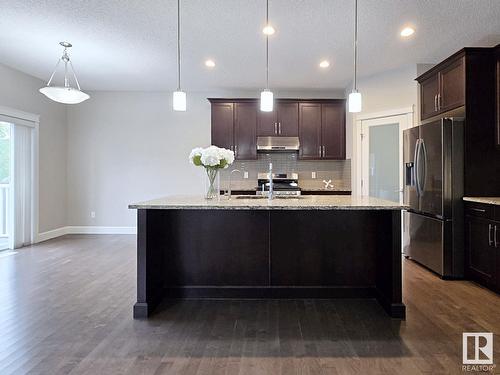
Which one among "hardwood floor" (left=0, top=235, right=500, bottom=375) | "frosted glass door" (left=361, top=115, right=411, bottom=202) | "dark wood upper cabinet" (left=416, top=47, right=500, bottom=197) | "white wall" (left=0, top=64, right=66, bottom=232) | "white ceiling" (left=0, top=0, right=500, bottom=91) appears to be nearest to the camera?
"hardwood floor" (left=0, top=235, right=500, bottom=375)

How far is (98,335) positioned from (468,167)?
151 inches

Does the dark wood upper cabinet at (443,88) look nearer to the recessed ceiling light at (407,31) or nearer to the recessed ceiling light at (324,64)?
the recessed ceiling light at (407,31)

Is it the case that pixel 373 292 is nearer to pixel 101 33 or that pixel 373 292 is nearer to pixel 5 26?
pixel 101 33

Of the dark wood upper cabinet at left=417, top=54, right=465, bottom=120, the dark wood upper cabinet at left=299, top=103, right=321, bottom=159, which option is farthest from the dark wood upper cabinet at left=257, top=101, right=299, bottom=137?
the dark wood upper cabinet at left=417, top=54, right=465, bottom=120

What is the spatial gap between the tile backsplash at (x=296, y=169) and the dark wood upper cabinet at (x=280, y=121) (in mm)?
438

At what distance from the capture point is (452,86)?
3.96 m

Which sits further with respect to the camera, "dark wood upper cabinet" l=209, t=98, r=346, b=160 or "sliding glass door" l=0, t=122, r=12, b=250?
"dark wood upper cabinet" l=209, t=98, r=346, b=160

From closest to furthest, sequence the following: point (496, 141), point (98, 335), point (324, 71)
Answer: point (98, 335), point (496, 141), point (324, 71)

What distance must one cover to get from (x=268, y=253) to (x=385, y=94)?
3.55 meters

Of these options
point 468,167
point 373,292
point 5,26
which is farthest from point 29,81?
point 468,167

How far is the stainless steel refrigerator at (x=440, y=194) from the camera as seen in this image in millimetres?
3754

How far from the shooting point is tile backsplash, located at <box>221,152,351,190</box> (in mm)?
6527

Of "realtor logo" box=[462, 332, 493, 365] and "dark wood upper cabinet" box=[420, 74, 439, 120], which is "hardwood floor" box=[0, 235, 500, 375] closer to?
"realtor logo" box=[462, 332, 493, 365]

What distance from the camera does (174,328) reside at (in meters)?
2.59
